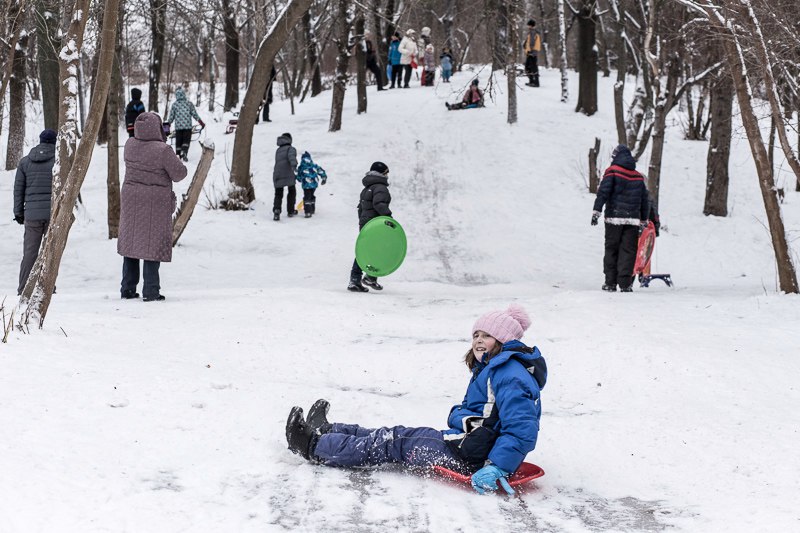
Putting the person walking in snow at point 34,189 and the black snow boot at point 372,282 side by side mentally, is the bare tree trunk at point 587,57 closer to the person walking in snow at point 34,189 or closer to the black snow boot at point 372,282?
the black snow boot at point 372,282

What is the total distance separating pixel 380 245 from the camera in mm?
10562

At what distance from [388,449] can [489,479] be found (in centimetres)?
55

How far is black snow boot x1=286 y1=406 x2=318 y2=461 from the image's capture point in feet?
14.6

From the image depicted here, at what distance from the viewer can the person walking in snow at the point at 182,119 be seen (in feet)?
61.5

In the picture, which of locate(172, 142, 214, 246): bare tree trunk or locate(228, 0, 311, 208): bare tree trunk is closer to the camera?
locate(172, 142, 214, 246): bare tree trunk

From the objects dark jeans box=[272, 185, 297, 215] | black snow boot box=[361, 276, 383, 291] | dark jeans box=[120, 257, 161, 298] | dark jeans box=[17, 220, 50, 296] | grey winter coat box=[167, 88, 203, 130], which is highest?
grey winter coat box=[167, 88, 203, 130]

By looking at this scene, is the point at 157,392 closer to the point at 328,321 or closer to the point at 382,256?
the point at 328,321

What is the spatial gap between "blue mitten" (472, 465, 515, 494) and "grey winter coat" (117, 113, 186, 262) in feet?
17.7

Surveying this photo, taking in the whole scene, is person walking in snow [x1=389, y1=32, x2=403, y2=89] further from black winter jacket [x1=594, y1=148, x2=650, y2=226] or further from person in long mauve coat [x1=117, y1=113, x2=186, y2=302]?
person in long mauve coat [x1=117, y1=113, x2=186, y2=302]

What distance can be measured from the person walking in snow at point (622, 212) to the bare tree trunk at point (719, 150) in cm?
616

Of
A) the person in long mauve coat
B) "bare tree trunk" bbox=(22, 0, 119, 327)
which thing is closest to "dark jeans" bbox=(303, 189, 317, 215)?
the person in long mauve coat

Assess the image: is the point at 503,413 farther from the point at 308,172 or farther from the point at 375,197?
the point at 308,172

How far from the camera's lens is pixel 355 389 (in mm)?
6289

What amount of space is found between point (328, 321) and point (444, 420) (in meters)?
3.19
